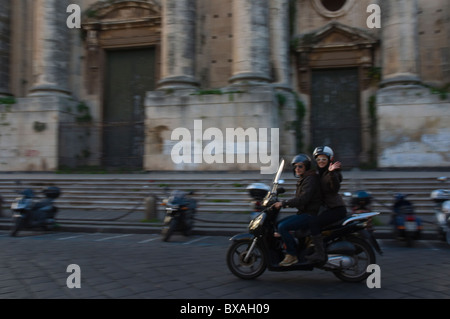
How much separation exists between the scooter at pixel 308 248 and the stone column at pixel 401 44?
12.1m

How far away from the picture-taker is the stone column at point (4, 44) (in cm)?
1967

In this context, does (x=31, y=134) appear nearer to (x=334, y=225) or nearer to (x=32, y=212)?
(x=32, y=212)

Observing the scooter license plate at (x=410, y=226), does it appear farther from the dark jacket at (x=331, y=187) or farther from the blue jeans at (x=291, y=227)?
the blue jeans at (x=291, y=227)

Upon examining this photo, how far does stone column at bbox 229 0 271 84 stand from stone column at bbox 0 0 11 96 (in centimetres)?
1183

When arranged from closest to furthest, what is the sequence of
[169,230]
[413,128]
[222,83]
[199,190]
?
[169,230]
[199,190]
[413,128]
[222,83]

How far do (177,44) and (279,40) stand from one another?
4.40 m

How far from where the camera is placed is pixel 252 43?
621 inches

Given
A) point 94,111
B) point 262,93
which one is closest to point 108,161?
point 94,111

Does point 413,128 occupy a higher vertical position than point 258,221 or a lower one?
higher

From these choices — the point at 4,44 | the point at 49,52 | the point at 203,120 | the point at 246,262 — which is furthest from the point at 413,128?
the point at 4,44

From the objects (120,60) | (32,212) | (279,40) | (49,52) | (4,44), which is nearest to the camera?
(32,212)

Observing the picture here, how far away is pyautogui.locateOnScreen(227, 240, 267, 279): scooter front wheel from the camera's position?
4.87 meters

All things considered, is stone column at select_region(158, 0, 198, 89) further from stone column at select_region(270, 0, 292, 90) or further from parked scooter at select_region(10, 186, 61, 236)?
parked scooter at select_region(10, 186, 61, 236)
